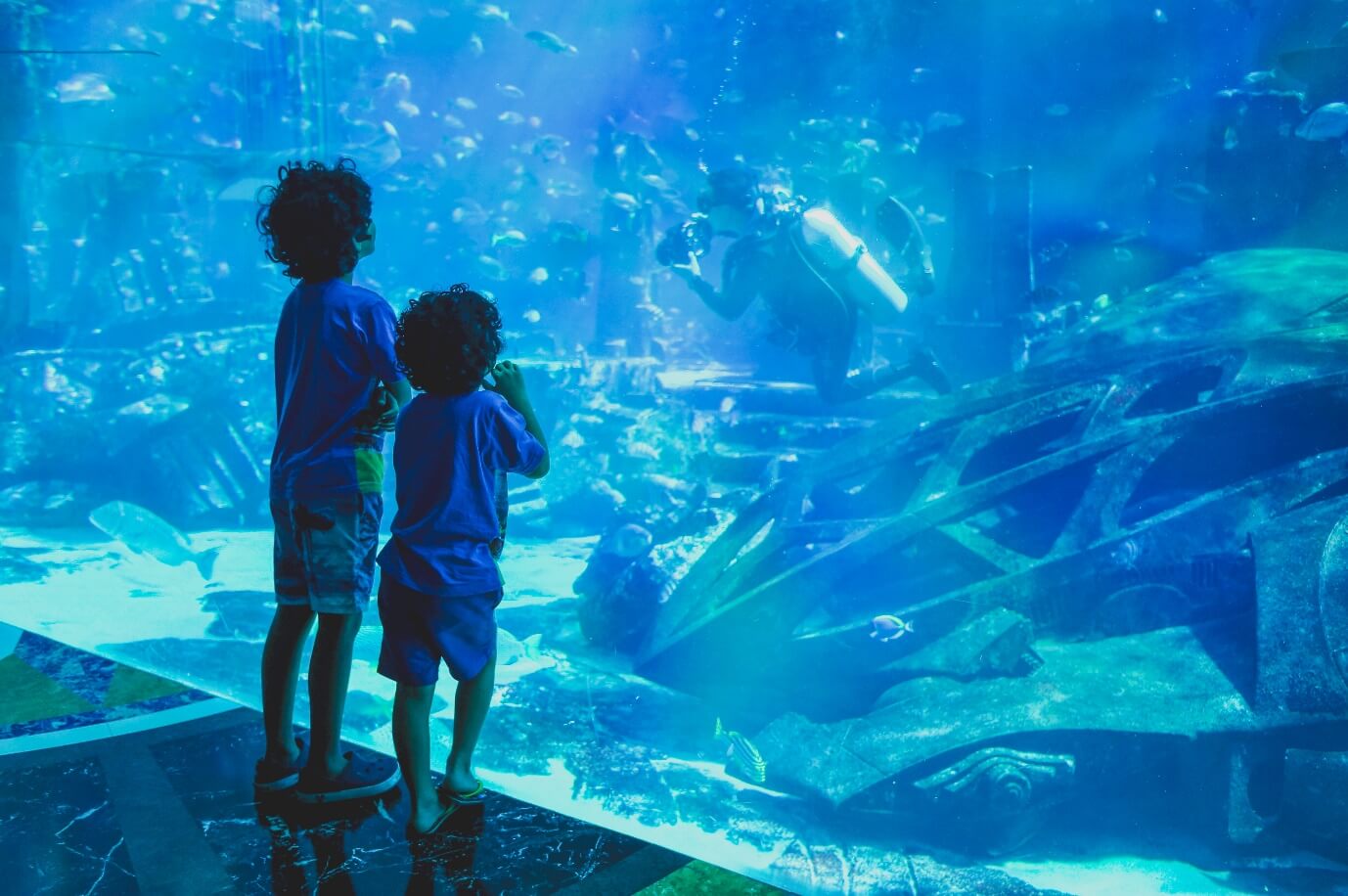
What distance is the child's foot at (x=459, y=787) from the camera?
212 cm

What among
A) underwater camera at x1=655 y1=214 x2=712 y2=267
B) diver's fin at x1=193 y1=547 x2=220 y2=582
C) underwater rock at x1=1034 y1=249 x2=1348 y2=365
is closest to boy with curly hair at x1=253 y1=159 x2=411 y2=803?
underwater camera at x1=655 y1=214 x2=712 y2=267

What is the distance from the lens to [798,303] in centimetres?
557

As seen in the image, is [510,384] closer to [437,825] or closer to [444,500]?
[444,500]

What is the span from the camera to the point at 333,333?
77.9 inches

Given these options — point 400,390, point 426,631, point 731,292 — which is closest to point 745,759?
point 426,631

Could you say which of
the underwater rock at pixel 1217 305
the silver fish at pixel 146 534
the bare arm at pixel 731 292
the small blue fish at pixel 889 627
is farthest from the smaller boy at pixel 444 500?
the silver fish at pixel 146 534

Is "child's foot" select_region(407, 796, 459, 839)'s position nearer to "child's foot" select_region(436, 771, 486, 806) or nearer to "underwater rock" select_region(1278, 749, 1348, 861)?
"child's foot" select_region(436, 771, 486, 806)

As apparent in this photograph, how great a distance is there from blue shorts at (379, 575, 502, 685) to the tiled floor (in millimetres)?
451

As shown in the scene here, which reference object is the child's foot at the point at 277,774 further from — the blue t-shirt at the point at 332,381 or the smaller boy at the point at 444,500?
the blue t-shirt at the point at 332,381

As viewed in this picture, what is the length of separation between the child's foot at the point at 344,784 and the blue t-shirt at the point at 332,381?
0.78 metres

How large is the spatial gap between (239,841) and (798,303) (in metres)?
4.52

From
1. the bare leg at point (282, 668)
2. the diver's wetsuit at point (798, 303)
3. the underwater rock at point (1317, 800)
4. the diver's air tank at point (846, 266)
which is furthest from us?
the diver's wetsuit at point (798, 303)

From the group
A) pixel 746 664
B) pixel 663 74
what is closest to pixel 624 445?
pixel 746 664

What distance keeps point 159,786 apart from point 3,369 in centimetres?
965
